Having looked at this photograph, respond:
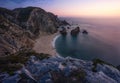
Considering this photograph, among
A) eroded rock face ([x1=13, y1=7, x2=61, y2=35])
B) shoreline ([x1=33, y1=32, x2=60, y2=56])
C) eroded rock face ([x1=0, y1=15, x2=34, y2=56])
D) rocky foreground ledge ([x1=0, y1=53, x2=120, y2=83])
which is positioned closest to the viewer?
rocky foreground ledge ([x1=0, y1=53, x2=120, y2=83])

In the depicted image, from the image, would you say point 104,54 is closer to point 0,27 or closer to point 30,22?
point 0,27

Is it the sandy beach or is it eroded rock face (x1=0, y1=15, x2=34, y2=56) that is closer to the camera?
eroded rock face (x1=0, y1=15, x2=34, y2=56)

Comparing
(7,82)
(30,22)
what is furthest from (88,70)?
(30,22)

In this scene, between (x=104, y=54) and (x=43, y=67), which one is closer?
(x=43, y=67)

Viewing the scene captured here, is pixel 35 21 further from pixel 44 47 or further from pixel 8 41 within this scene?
pixel 8 41

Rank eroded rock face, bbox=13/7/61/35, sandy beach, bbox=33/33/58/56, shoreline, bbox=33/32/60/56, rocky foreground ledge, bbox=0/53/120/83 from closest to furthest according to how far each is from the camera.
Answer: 1. rocky foreground ledge, bbox=0/53/120/83
2. shoreline, bbox=33/32/60/56
3. sandy beach, bbox=33/33/58/56
4. eroded rock face, bbox=13/7/61/35

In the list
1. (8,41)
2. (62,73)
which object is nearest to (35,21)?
(8,41)

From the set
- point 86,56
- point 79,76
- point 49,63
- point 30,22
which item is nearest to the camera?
point 79,76

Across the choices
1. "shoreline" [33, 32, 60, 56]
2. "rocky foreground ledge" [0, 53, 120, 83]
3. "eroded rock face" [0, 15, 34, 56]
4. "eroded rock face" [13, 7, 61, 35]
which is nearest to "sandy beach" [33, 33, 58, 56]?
"shoreline" [33, 32, 60, 56]

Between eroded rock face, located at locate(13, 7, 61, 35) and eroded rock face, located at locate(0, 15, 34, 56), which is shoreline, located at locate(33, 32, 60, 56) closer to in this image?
eroded rock face, located at locate(0, 15, 34, 56)
